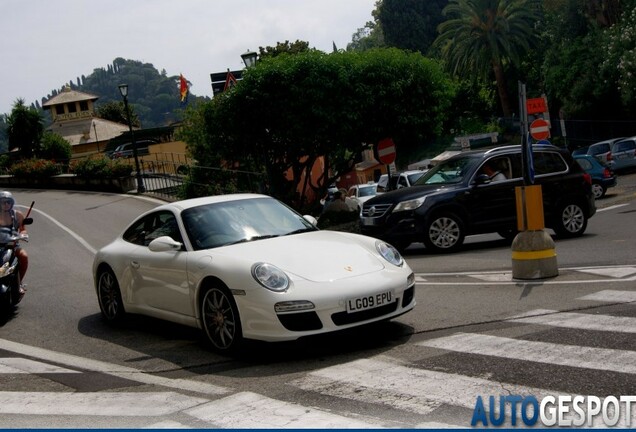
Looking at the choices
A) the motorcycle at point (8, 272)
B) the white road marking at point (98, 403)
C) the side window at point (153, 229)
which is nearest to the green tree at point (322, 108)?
the motorcycle at point (8, 272)

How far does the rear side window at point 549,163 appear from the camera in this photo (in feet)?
53.8

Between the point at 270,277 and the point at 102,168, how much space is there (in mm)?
38810

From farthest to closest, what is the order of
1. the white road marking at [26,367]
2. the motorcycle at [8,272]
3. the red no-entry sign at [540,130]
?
the red no-entry sign at [540,130] → the motorcycle at [8,272] → the white road marking at [26,367]

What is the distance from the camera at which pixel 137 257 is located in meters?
9.45

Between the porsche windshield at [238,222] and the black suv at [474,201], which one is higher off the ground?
the porsche windshield at [238,222]

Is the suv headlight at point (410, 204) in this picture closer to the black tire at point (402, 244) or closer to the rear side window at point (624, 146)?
the black tire at point (402, 244)

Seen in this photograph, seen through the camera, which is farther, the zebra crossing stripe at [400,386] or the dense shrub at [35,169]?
the dense shrub at [35,169]

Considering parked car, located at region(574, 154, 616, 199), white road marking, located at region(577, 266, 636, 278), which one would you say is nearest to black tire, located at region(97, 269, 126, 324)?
white road marking, located at region(577, 266, 636, 278)

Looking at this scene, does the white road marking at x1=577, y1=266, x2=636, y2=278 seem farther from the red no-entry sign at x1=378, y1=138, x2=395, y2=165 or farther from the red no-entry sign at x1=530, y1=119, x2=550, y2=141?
the red no-entry sign at x1=530, y1=119, x2=550, y2=141

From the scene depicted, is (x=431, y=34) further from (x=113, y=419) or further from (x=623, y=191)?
(x=113, y=419)

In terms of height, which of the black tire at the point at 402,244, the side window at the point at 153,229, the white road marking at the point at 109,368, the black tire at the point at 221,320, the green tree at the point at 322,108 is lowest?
the black tire at the point at 402,244

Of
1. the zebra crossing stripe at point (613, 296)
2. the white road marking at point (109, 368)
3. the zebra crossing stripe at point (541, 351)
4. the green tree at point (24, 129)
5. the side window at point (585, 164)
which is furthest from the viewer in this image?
the green tree at point (24, 129)

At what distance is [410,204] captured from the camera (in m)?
15.8
